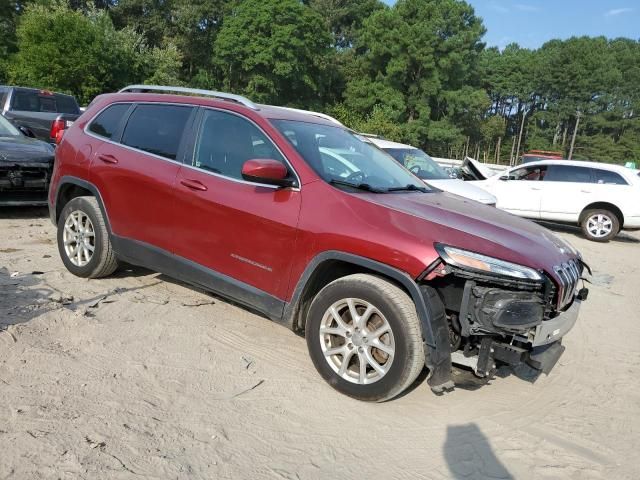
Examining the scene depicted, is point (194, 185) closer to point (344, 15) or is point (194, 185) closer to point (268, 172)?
point (268, 172)

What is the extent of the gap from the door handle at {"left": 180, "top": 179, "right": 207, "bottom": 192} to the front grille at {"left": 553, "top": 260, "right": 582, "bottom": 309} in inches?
99.6

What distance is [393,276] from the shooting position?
323cm

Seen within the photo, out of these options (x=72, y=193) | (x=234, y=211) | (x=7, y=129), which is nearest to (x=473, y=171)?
(x=7, y=129)

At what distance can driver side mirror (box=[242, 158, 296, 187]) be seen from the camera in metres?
3.56

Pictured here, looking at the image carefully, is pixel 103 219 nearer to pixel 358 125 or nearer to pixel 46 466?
pixel 46 466

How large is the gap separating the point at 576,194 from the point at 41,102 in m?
12.6

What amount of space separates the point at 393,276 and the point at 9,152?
634 cm

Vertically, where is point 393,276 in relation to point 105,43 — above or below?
below

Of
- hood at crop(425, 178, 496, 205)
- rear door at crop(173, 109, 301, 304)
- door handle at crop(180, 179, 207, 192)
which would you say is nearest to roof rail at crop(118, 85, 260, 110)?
rear door at crop(173, 109, 301, 304)

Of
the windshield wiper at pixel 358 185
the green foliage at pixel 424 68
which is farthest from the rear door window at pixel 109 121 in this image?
the green foliage at pixel 424 68

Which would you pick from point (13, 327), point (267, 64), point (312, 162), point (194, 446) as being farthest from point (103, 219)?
point (267, 64)

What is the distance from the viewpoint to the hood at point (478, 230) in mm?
3209

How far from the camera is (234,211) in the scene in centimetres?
389

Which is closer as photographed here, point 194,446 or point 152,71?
point 194,446
